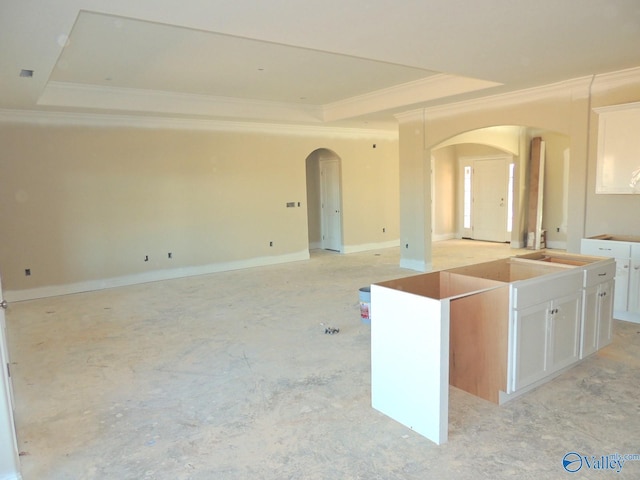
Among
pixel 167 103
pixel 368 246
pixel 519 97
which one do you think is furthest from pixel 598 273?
pixel 368 246

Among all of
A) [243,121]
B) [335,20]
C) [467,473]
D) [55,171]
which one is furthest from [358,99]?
[467,473]

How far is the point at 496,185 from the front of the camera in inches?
409

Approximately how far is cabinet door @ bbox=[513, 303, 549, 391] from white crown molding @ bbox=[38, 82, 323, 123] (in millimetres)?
5571

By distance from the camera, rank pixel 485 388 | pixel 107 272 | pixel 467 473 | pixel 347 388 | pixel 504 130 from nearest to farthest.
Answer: pixel 467 473
pixel 485 388
pixel 347 388
pixel 107 272
pixel 504 130

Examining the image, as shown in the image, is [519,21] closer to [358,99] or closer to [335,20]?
[335,20]

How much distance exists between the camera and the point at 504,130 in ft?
30.6

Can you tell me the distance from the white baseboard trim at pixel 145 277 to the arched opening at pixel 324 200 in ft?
3.96

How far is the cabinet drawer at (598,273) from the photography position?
342cm

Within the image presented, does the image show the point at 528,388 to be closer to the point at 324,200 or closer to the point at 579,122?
the point at 579,122

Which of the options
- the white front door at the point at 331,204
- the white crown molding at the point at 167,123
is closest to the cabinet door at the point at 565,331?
the white crown molding at the point at 167,123

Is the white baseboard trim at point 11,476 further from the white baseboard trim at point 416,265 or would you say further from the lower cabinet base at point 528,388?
the white baseboard trim at point 416,265

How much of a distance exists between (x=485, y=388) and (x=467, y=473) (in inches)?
34.8

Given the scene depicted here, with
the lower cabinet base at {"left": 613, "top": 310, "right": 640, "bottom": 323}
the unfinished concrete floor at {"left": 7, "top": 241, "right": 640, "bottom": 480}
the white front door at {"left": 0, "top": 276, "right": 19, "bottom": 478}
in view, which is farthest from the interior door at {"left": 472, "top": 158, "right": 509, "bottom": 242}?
the white front door at {"left": 0, "top": 276, "right": 19, "bottom": 478}

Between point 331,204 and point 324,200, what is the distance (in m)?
0.31
